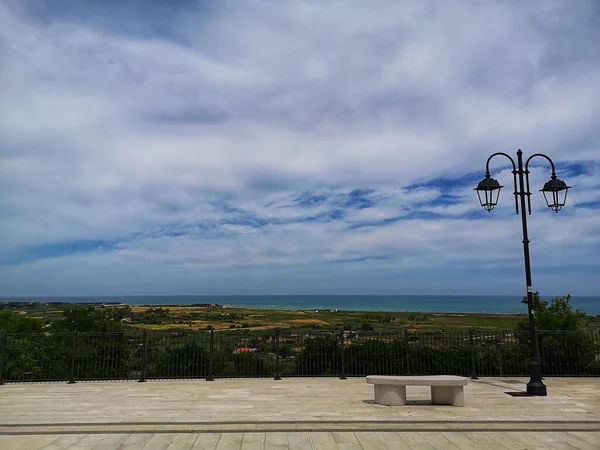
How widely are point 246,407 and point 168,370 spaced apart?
14.5 feet

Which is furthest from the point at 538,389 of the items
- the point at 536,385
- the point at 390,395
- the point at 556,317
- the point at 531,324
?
the point at 556,317

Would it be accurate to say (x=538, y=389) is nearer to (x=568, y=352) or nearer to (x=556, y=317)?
(x=568, y=352)

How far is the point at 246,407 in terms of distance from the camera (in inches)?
365

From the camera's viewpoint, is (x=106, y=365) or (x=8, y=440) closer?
(x=8, y=440)

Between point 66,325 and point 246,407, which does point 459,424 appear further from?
point 66,325

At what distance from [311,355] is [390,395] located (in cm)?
411

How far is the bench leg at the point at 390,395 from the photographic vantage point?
30.6 feet

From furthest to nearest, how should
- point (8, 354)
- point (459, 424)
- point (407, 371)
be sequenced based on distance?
point (8, 354)
point (407, 371)
point (459, 424)

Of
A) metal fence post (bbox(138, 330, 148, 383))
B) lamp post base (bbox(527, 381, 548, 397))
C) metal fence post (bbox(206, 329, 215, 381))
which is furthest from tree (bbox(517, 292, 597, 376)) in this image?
metal fence post (bbox(138, 330, 148, 383))

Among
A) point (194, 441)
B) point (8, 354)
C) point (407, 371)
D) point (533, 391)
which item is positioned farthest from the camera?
point (8, 354)

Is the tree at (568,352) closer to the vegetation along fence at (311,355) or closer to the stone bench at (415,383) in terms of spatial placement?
the vegetation along fence at (311,355)

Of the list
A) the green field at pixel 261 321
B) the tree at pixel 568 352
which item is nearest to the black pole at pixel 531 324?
the tree at pixel 568 352

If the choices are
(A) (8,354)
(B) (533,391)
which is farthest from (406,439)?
(A) (8,354)

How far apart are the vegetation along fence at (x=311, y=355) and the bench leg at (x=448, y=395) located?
10.7ft
